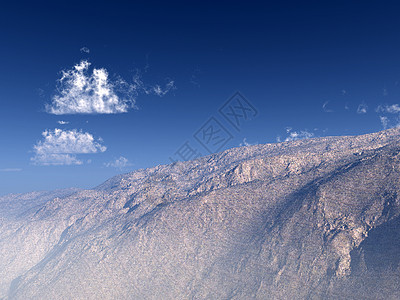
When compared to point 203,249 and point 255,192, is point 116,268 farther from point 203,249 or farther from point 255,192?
point 255,192

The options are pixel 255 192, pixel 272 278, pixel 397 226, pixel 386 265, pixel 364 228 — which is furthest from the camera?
pixel 255 192

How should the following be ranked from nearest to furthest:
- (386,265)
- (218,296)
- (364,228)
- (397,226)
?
(386,265) → (397,226) → (364,228) → (218,296)

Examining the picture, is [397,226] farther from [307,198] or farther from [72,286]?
[72,286]

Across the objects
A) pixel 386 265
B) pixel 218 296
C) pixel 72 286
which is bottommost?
pixel 386 265

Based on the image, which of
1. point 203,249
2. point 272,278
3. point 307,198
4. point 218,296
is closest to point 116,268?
point 203,249

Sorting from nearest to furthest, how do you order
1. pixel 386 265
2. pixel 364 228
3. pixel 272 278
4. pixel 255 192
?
pixel 386 265
pixel 364 228
pixel 272 278
pixel 255 192

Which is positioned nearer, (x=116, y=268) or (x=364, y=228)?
(x=364, y=228)

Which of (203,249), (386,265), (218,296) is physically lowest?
(386,265)

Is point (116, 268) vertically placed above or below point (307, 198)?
above

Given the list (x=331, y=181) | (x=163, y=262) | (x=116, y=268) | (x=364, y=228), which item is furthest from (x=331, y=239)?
(x=116, y=268)
